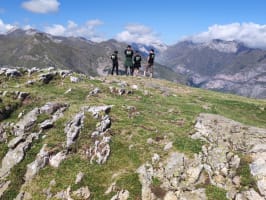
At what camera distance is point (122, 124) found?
3369cm

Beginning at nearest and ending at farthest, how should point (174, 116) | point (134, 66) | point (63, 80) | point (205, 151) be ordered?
point (205, 151), point (174, 116), point (63, 80), point (134, 66)

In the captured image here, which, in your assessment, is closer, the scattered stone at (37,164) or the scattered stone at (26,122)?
the scattered stone at (37,164)

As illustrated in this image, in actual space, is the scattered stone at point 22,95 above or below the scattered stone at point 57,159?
above

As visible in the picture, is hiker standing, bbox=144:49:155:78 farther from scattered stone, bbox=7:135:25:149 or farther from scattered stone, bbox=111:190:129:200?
scattered stone, bbox=111:190:129:200

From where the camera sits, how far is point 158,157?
28812 mm

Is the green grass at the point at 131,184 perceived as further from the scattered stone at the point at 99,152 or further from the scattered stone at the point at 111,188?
the scattered stone at the point at 99,152

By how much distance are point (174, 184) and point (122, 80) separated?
31891mm

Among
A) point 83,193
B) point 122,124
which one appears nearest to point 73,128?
point 122,124

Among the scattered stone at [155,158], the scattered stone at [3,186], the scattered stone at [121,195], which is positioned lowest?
the scattered stone at [3,186]

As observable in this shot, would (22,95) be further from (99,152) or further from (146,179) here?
(146,179)

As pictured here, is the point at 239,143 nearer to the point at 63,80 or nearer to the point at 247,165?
the point at 247,165

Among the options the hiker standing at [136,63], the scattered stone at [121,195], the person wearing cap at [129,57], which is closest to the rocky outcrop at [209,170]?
the scattered stone at [121,195]

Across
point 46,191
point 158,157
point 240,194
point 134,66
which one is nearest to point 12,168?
point 46,191

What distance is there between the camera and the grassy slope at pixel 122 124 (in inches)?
1099
